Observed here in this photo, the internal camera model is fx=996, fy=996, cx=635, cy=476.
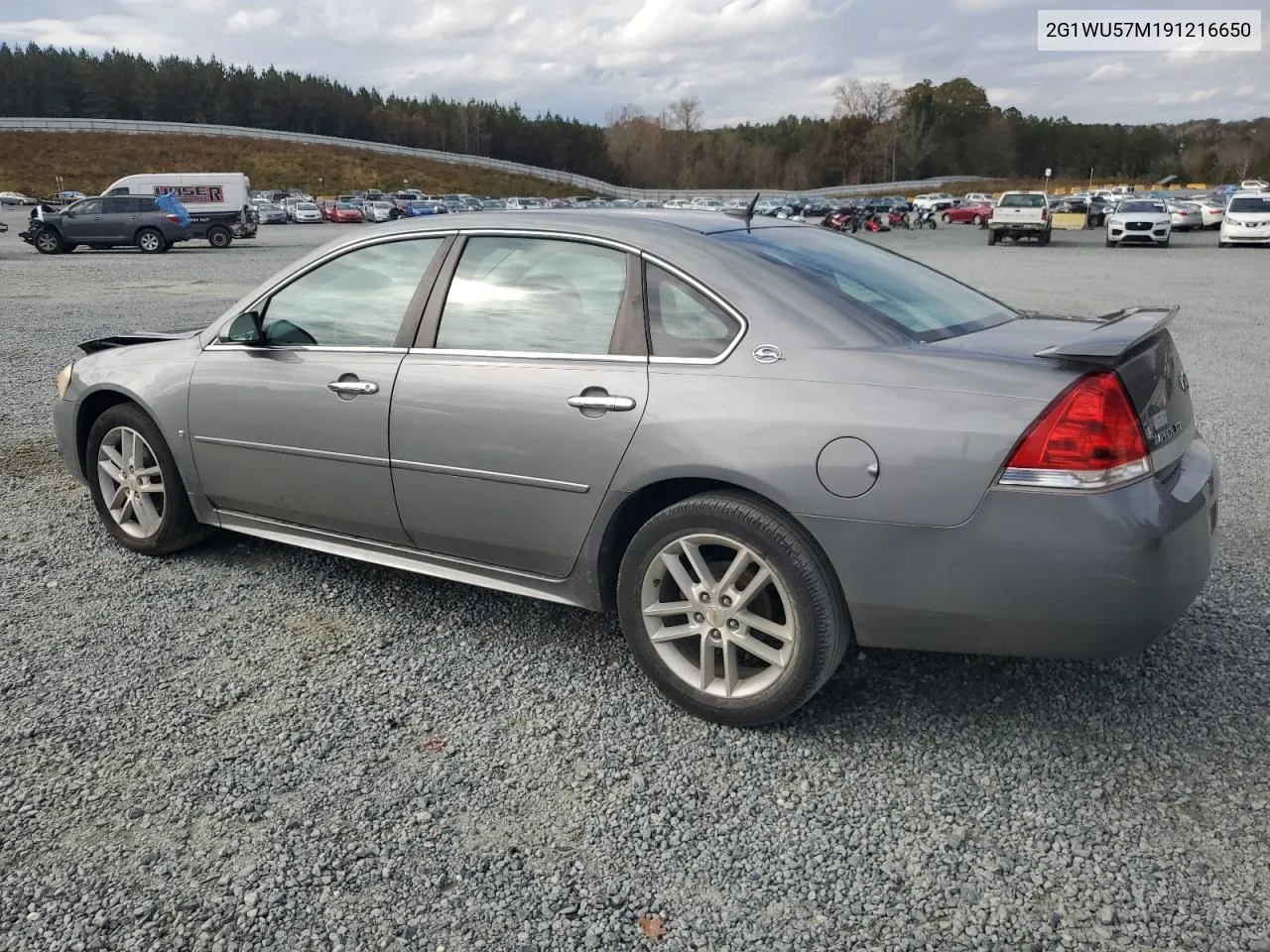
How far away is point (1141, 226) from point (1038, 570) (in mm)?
33392

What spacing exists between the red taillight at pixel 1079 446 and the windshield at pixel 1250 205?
33.5 metres

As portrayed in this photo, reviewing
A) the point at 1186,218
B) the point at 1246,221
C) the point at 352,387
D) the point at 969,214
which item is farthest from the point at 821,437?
the point at 969,214

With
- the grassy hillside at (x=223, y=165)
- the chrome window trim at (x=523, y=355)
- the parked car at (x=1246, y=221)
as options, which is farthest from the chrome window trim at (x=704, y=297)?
the grassy hillside at (x=223, y=165)

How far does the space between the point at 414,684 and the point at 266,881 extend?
3.43 ft

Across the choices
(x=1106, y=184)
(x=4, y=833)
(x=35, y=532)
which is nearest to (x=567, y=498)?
(x=4, y=833)

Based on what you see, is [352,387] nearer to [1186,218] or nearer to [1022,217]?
[1022,217]

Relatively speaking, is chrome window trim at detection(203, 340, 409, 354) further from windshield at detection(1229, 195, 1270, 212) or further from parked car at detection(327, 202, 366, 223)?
parked car at detection(327, 202, 366, 223)

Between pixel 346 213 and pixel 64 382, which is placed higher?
pixel 346 213

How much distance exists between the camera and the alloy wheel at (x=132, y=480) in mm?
4555

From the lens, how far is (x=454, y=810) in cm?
275

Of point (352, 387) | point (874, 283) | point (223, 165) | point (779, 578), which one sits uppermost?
point (223, 165)

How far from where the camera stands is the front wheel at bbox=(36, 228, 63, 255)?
92.8ft

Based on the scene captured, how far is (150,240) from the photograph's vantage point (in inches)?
1145

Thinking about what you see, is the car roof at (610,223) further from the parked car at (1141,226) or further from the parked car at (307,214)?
the parked car at (307,214)
